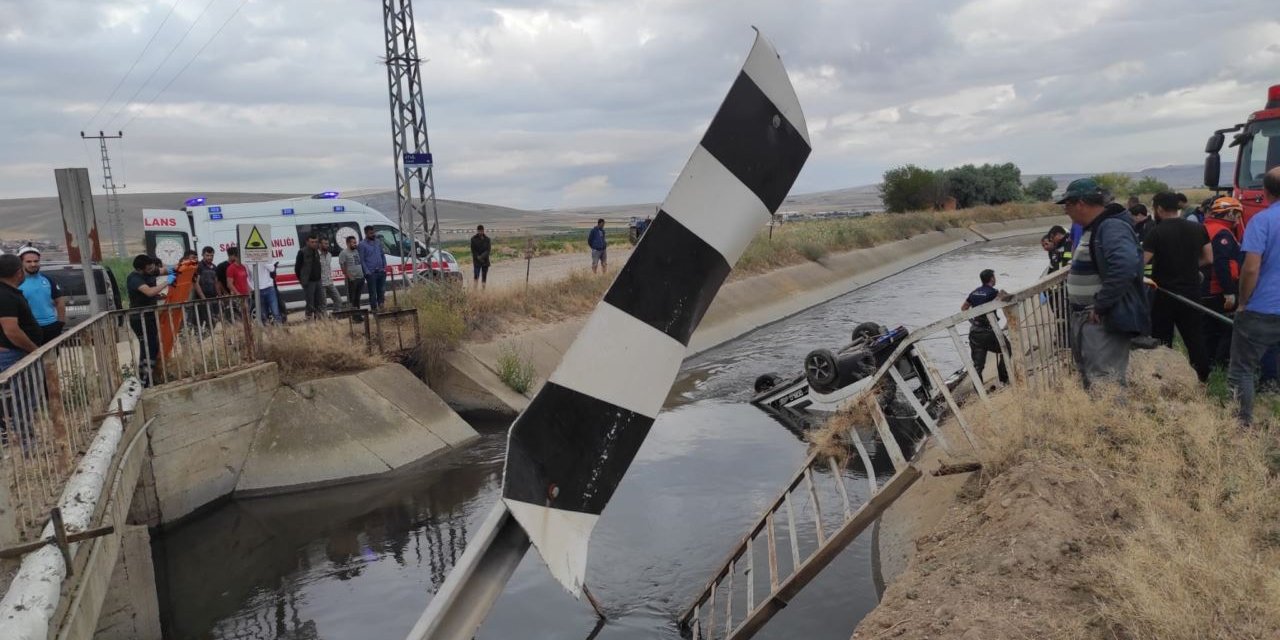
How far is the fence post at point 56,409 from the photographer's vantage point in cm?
646

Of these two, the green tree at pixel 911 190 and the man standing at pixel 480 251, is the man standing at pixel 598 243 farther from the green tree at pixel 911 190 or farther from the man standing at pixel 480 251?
the green tree at pixel 911 190

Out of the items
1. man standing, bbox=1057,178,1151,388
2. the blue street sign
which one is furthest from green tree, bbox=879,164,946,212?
man standing, bbox=1057,178,1151,388

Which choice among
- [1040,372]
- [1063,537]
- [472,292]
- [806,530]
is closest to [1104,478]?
[1063,537]

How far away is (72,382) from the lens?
303 inches

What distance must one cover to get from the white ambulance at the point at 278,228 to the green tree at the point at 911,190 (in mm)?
64414

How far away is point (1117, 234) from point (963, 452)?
2.01 meters

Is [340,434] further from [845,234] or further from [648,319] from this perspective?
[845,234]

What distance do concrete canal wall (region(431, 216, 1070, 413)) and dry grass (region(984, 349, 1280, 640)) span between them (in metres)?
6.09

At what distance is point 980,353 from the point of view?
33.3ft

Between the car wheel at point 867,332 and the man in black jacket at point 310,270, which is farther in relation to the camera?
the man in black jacket at point 310,270

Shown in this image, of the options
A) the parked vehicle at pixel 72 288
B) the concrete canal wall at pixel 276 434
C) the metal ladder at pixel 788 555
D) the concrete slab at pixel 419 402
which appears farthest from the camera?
the parked vehicle at pixel 72 288

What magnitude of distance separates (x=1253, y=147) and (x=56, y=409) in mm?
14762

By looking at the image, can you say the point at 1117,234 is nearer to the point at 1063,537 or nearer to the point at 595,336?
the point at 1063,537

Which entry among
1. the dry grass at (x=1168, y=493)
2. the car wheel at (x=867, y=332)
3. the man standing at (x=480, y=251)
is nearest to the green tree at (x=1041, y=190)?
the man standing at (x=480, y=251)
